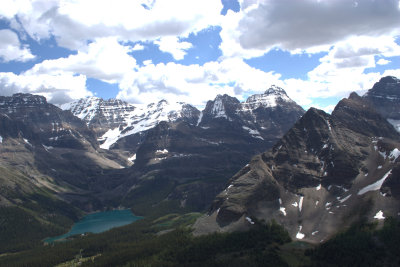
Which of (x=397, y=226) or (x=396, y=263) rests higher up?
(x=397, y=226)

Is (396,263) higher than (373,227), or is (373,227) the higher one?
(373,227)

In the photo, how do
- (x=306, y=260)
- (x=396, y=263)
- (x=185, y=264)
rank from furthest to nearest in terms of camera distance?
(x=185, y=264) < (x=306, y=260) < (x=396, y=263)

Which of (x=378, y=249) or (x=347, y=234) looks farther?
(x=347, y=234)

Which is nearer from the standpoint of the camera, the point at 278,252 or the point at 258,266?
the point at 258,266

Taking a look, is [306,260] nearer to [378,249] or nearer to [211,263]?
[378,249]

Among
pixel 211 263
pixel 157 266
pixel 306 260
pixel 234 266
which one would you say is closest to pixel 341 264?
pixel 306 260

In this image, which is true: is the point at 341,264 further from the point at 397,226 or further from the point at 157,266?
the point at 157,266

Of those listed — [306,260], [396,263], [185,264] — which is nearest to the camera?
[396,263]

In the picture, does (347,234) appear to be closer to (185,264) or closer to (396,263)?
(396,263)

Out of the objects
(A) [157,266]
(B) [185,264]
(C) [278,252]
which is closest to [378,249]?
(C) [278,252]
